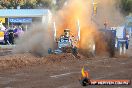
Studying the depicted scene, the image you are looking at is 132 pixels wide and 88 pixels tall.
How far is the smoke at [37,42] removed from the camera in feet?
83.2

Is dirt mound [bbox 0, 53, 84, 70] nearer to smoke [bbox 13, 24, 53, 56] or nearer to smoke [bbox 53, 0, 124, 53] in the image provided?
smoke [bbox 13, 24, 53, 56]

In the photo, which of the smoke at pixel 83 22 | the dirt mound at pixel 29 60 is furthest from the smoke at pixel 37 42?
the dirt mound at pixel 29 60

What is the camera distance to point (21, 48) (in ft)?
88.2

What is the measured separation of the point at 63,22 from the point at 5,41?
14.6m

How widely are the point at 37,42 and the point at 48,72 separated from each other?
29.0 feet

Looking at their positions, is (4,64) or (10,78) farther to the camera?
(4,64)

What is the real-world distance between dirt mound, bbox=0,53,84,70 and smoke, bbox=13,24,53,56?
2.19 meters

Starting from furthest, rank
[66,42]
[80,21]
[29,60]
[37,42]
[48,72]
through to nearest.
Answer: [80,21] < [37,42] < [66,42] < [29,60] < [48,72]

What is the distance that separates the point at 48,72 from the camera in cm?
1705

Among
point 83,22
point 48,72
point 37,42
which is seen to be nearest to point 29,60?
point 48,72

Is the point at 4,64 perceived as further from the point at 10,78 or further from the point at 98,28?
the point at 98,28

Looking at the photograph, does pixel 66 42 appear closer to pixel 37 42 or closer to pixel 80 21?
pixel 37 42

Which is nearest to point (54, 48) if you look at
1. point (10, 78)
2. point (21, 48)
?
point (21, 48)

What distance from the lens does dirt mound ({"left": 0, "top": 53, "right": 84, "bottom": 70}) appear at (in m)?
19.6
